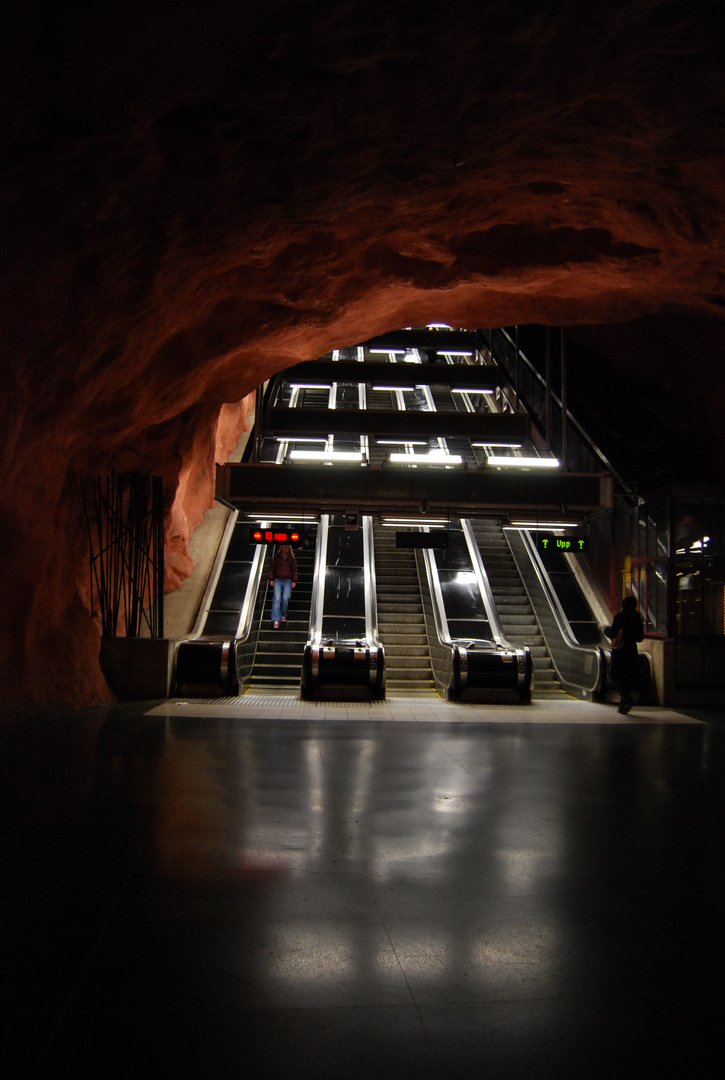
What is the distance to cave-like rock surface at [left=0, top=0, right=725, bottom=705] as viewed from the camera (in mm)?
3865

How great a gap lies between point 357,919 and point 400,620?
10.8 m

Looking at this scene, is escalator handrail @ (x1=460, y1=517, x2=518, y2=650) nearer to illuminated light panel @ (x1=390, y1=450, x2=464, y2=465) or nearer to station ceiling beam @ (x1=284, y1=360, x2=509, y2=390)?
illuminated light panel @ (x1=390, y1=450, x2=464, y2=465)

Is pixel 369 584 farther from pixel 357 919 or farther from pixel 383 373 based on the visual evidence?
pixel 357 919

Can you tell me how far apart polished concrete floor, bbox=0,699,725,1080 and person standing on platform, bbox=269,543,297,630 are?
709 cm

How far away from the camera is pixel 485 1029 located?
2.08 meters

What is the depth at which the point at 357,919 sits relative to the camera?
2805mm

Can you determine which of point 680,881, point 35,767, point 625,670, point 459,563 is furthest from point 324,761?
point 459,563

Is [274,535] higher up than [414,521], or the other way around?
[414,521]

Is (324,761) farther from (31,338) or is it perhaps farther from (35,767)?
(31,338)

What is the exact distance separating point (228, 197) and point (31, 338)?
1.86 metres

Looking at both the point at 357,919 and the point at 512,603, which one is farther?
the point at 512,603

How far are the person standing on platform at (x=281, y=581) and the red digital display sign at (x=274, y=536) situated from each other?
1.43 ft

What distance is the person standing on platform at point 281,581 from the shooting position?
504 inches

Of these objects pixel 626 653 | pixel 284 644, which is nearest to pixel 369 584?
pixel 284 644
